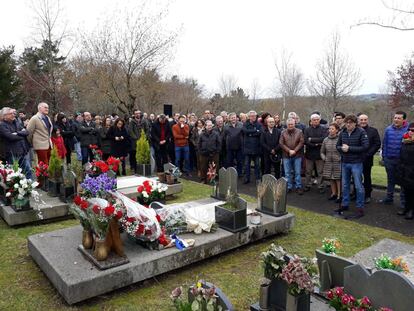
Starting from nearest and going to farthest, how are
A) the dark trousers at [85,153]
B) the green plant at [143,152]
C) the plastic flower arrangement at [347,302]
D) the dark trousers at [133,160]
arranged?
the plastic flower arrangement at [347,302], the green plant at [143,152], the dark trousers at [85,153], the dark trousers at [133,160]

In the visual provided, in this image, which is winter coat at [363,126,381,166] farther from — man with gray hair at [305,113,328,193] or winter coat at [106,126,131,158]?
winter coat at [106,126,131,158]

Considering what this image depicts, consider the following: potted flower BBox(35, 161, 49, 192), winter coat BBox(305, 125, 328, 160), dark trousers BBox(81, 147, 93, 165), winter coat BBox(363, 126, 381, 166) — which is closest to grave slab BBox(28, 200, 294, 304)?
potted flower BBox(35, 161, 49, 192)

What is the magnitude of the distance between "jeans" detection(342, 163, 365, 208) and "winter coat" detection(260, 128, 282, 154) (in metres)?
2.37

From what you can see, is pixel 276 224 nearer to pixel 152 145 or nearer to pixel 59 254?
pixel 59 254

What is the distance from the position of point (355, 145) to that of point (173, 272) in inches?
181

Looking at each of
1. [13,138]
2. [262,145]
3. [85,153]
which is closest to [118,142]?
[85,153]

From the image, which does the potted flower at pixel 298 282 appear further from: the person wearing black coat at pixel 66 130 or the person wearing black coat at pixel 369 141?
the person wearing black coat at pixel 66 130

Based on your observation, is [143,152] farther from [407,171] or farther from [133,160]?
[407,171]

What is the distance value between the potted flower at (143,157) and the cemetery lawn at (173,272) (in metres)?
3.49

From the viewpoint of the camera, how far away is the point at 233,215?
5.27m

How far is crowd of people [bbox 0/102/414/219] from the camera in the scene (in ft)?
23.3

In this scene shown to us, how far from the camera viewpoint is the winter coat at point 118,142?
37.5 ft

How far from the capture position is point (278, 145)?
365 inches

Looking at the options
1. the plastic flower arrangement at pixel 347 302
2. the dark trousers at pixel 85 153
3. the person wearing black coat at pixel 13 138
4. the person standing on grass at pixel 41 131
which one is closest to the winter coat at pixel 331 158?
the plastic flower arrangement at pixel 347 302
